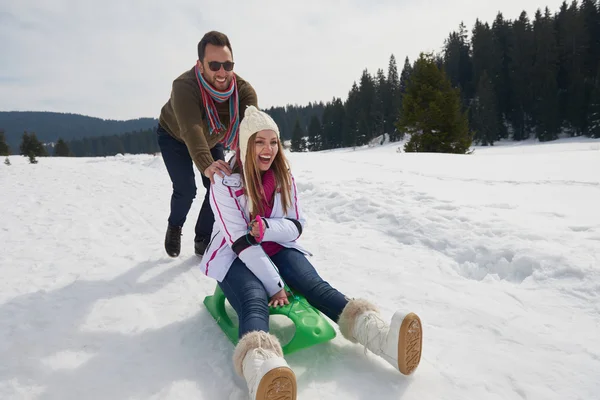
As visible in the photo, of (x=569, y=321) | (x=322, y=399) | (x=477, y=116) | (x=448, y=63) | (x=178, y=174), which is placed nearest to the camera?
(x=322, y=399)

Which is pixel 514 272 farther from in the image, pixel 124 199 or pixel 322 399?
pixel 124 199

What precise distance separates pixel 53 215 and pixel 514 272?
621 cm

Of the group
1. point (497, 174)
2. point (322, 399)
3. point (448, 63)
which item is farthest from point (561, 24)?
point (322, 399)

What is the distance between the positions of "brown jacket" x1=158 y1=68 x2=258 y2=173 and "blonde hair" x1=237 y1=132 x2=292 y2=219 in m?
0.36

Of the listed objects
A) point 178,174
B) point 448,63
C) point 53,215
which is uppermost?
point 448,63

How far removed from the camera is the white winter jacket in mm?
2279

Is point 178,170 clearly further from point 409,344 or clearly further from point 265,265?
point 409,344

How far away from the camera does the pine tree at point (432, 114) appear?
725 inches

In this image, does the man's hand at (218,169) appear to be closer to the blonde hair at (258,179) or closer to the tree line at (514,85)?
the blonde hair at (258,179)

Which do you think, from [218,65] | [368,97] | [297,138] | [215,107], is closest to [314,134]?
[297,138]

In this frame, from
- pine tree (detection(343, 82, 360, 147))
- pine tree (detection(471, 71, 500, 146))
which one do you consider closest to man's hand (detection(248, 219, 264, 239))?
pine tree (detection(471, 71, 500, 146))

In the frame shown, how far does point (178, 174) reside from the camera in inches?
137

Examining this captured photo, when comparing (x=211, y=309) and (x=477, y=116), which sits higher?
(x=477, y=116)

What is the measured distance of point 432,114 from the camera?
60.2 feet
